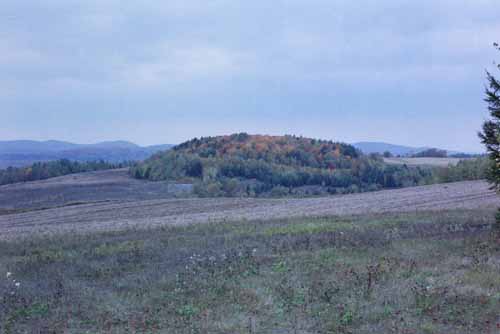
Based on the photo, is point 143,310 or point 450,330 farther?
point 143,310

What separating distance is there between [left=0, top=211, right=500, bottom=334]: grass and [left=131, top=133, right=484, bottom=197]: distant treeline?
128 feet

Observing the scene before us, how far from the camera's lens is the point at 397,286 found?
37.0 ft

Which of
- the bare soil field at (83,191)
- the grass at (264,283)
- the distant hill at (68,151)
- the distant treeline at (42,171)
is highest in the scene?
the distant hill at (68,151)

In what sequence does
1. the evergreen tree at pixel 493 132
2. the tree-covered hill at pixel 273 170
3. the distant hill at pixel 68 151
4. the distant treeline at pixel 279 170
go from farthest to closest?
1. the distant hill at pixel 68 151
2. the tree-covered hill at pixel 273 170
3. the distant treeline at pixel 279 170
4. the evergreen tree at pixel 493 132

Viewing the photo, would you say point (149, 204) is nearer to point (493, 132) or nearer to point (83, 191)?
point (83, 191)

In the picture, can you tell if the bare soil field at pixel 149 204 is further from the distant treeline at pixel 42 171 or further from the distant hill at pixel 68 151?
the distant hill at pixel 68 151

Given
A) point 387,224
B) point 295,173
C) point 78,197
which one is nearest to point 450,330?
point 387,224

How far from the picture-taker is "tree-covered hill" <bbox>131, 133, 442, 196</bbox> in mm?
63062

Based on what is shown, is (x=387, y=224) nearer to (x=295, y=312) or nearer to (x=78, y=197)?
(x=295, y=312)

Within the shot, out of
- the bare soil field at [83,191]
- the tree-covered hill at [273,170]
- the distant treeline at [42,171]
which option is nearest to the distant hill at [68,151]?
the distant treeline at [42,171]

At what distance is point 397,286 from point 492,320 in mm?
2333

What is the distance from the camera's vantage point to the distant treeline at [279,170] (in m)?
61.3

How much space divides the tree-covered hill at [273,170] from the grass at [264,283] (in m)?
39.2

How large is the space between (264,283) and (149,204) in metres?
30.6
